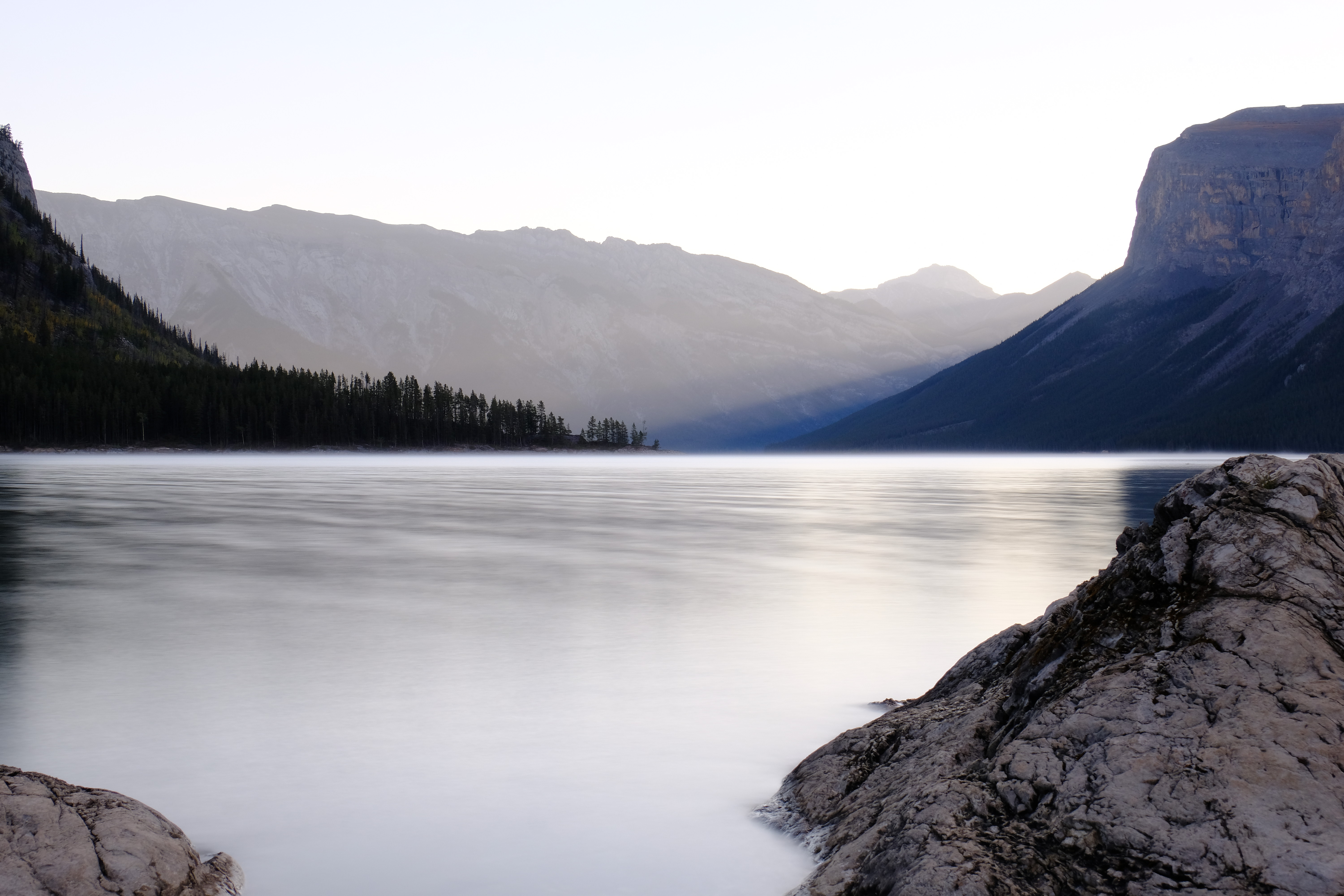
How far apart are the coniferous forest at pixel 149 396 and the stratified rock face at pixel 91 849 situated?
156 metres

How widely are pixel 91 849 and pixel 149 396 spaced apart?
533 feet

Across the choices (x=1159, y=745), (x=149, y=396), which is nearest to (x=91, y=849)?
(x=1159, y=745)

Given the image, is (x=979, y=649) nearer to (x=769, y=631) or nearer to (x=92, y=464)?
(x=769, y=631)

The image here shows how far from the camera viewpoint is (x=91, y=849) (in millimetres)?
5941

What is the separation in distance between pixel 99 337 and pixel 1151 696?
671 ft

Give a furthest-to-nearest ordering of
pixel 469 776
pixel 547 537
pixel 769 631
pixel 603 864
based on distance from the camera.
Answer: pixel 547 537, pixel 769 631, pixel 469 776, pixel 603 864

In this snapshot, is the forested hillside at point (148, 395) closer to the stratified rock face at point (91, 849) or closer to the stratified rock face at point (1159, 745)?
the stratified rock face at point (91, 849)

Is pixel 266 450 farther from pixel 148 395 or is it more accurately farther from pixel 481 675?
pixel 481 675

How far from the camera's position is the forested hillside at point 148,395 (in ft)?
465

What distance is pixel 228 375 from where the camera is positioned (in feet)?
568

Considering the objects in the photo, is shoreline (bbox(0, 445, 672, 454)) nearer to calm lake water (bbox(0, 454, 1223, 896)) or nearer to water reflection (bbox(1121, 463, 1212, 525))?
water reflection (bbox(1121, 463, 1212, 525))

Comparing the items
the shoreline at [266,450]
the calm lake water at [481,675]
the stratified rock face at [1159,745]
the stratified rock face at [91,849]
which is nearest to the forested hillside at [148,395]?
the shoreline at [266,450]

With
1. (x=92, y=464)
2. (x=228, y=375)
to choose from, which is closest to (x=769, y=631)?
(x=92, y=464)

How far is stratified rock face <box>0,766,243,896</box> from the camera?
5637 millimetres
